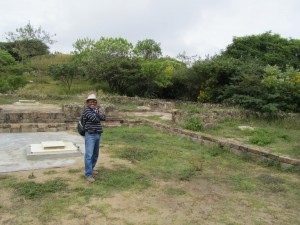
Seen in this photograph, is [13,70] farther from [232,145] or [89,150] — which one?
[89,150]

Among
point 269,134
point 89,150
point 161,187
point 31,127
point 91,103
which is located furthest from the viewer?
point 31,127

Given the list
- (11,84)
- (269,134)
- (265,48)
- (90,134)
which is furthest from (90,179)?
(265,48)

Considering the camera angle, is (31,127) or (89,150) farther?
(31,127)

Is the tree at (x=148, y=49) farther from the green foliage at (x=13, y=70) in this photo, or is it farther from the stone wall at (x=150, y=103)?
the stone wall at (x=150, y=103)

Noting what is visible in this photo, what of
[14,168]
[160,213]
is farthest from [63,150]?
[160,213]

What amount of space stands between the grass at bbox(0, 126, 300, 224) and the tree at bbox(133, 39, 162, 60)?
67.8ft

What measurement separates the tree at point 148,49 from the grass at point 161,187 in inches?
813

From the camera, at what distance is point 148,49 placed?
26516mm

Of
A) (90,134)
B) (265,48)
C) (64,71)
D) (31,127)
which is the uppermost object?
(265,48)

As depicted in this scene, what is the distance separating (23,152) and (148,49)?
21.9 meters

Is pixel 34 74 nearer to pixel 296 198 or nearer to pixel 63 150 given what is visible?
pixel 63 150

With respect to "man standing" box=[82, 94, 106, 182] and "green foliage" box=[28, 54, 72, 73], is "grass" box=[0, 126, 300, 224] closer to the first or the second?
"man standing" box=[82, 94, 106, 182]

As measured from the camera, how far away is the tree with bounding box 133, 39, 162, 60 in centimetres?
2597

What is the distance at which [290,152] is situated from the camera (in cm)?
600
